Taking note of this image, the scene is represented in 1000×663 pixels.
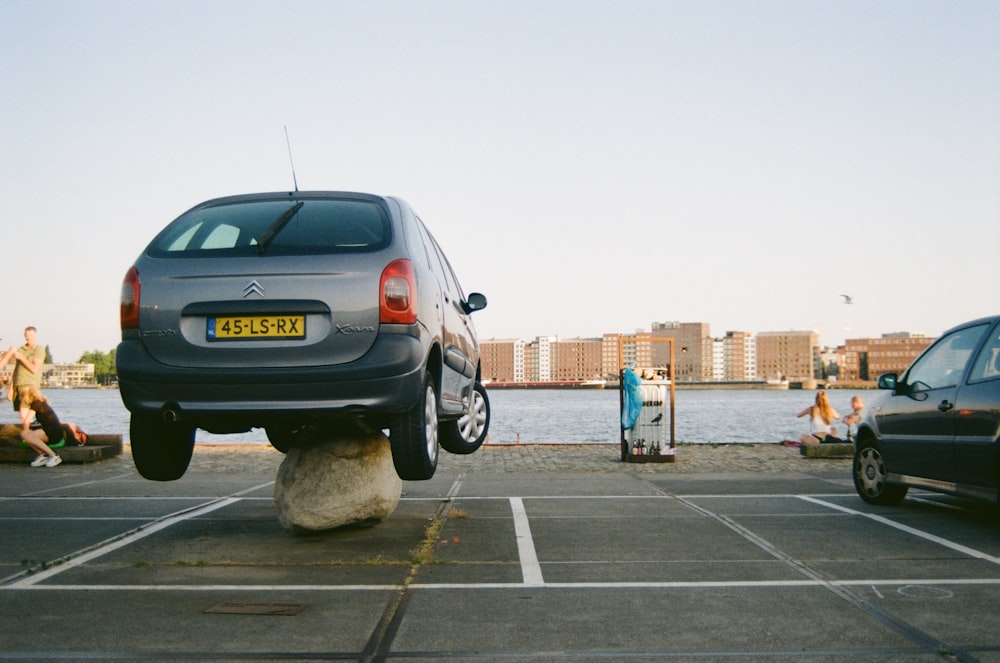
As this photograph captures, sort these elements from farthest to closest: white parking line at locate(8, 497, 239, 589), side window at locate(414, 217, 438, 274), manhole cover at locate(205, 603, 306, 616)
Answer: side window at locate(414, 217, 438, 274), white parking line at locate(8, 497, 239, 589), manhole cover at locate(205, 603, 306, 616)

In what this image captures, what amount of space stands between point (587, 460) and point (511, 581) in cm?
1136

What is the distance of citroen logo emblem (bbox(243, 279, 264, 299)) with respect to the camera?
5680 millimetres

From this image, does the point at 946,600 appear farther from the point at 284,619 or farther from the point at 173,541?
the point at 173,541

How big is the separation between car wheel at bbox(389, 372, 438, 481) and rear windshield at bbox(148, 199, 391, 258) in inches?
37.8

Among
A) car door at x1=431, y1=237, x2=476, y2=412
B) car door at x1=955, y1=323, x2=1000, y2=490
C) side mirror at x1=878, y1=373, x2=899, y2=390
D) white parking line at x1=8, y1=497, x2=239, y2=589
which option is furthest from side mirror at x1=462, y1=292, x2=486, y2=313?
side mirror at x1=878, y1=373, x2=899, y2=390

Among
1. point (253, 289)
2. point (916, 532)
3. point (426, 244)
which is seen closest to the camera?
point (253, 289)

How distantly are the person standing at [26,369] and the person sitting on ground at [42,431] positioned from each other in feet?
0.34

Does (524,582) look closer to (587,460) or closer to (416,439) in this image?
(416,439)

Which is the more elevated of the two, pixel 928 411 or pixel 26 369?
pixel 26 369

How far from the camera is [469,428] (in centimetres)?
848

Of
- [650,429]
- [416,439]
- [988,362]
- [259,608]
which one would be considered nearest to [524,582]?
[416,439]

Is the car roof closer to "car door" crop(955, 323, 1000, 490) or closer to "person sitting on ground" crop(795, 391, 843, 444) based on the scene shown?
"car door" crop(955, 323, 1000, 490)

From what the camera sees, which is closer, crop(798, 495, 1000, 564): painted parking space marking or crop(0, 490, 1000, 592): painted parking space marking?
crop(0, 490, 1000, 592): painted parking space marking

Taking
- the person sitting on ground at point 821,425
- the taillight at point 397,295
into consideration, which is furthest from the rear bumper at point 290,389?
the person sitting on ground at point 821,425
